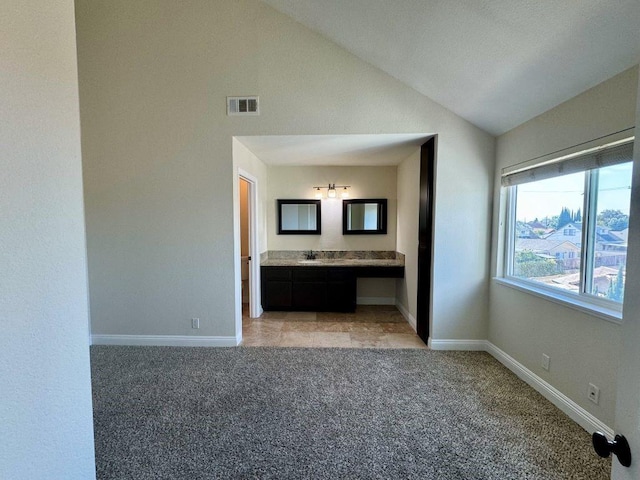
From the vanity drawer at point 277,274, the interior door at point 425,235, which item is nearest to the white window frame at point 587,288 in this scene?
the interior door at point 425,235

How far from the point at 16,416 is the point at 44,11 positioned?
3.97 feet

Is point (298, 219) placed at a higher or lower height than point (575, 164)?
lower

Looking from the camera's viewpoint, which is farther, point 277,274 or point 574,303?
point 277,274

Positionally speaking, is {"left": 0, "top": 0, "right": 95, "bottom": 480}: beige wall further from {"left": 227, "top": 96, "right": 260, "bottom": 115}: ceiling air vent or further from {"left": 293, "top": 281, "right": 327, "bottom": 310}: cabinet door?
{"left": 293, "top": 281, "right": 327, "bottom": 310}: cabinet door

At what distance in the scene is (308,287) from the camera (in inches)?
164

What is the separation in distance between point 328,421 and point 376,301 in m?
2.92

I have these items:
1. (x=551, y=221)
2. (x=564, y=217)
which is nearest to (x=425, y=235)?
(x=551, y=221)

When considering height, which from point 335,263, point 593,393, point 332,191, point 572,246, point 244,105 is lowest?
point 593,393

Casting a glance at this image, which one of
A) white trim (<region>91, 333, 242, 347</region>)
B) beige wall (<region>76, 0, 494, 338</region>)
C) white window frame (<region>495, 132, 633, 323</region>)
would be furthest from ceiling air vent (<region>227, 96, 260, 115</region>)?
white window frame (<region>495, 132, 633, 323</region>)

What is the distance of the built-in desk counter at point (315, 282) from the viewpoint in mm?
4141

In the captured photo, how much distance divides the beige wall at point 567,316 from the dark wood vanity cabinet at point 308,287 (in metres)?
1.98

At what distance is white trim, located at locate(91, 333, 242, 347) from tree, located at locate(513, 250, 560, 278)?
10.0 ft

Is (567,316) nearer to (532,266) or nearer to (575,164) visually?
(532,266)

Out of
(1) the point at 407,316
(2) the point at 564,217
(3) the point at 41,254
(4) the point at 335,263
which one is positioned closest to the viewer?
(3) the point at 41,254
